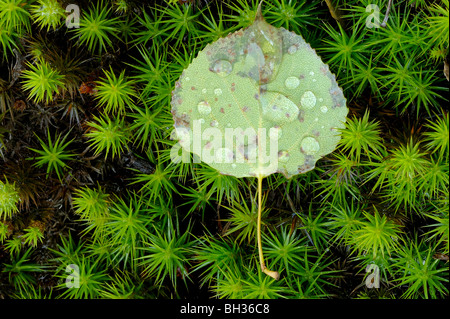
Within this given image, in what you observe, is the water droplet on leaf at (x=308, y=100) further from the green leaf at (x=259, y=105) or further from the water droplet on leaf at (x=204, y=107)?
the water droplet on leaf at (x=204, y=107)

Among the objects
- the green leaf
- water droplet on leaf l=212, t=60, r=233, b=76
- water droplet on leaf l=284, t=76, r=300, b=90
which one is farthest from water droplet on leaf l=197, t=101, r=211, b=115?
water droplet on leaf l=284, t=76, r=300, b=90

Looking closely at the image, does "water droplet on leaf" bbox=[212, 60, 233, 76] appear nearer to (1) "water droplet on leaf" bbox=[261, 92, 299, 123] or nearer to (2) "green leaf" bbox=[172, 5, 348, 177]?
(2) "green leaf" bbox=[172, 5, 348, 177]

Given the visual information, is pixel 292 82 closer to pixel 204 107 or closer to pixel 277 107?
pixel 277 107

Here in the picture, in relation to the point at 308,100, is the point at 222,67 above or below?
above

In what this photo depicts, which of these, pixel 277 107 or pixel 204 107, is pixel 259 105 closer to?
pixel 277 107

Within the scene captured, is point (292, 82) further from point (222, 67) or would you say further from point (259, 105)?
point (222, 67)

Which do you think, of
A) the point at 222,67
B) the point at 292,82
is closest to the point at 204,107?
the point at 222,67

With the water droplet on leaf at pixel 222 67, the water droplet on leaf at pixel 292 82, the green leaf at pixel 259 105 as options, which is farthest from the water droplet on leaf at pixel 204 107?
the water droplet on leaf at pixel 292 82

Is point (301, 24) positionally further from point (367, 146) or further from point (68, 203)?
point (68, 203)

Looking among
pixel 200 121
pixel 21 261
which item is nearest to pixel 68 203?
pixel 21 261

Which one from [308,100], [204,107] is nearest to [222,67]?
[204,107]
